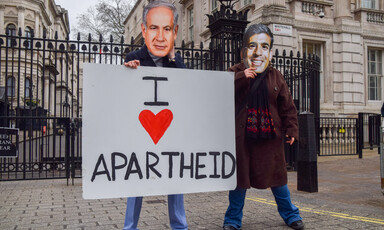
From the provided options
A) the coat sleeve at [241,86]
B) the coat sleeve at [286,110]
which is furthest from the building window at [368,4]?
the coat sleeve at [241,86]

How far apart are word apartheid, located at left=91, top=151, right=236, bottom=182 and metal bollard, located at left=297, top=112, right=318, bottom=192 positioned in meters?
2.87

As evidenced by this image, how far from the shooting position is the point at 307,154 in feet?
19.0

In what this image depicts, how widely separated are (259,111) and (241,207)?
0.96 meters

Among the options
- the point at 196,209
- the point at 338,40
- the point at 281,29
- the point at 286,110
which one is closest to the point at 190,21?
the point at 281,29

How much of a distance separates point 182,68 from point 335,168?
25.3 ft

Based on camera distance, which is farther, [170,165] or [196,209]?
[196,209]

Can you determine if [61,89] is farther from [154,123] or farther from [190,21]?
[190,21]

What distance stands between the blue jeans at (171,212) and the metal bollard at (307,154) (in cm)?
320

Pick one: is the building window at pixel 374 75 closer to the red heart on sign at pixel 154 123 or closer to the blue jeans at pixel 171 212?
the blue jeans at pixel 171 212

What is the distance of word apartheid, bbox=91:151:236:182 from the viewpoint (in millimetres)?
2818

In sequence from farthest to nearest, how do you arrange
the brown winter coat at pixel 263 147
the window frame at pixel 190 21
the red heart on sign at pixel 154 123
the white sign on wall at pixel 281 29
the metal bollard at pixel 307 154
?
the window frame at pixel 190 21, the white sign on wall at pixel 281 29, the metal bollard at pixel 307 154, the brown winter coat at pixel 263 147, the red heart on sign at pixel 154 123

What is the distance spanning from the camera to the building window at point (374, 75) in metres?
18.1

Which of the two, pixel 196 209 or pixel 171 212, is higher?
pixel 171 212

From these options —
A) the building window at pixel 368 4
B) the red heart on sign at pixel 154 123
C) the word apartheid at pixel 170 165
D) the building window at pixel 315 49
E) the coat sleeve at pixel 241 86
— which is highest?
the building window at pixel 368 4
